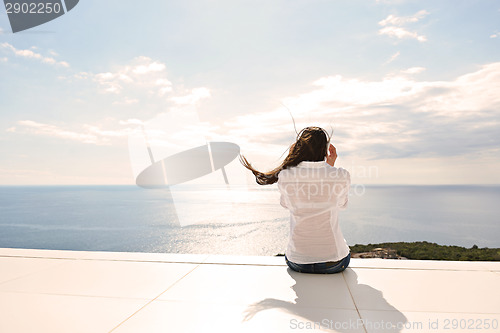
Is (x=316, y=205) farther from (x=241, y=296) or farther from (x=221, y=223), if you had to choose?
(x=221, y=223)

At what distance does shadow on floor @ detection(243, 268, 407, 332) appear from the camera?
6.16 feet

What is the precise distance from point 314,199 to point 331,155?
0.50 meters

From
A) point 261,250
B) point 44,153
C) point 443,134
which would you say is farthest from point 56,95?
point 443,134

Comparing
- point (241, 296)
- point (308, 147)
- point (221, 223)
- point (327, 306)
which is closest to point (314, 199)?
point (308, 147)

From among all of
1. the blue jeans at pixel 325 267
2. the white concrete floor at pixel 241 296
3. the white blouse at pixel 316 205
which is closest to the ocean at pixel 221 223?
the white concrete floor at pixel 241 296

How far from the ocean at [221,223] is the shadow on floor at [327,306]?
3875 cm

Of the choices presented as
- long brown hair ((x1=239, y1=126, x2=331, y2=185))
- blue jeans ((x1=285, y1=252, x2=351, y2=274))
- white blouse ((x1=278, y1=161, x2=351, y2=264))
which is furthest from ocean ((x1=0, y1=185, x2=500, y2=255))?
long brown hair ((x1=239, y1=126, x2=331, y2=185))

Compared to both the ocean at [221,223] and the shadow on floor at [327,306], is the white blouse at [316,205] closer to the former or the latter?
the shadow on floor at [327,306]

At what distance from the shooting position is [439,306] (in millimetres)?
2158

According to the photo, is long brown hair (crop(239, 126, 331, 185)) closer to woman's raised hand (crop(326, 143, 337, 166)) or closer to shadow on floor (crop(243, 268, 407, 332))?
woman's raised hand (crop(326, 143, 337, 166))

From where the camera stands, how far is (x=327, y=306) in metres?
2.13

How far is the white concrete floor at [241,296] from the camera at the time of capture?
1.92m

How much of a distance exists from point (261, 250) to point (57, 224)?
5738 cm

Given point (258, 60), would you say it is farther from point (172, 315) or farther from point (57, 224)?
point (57, 224)
